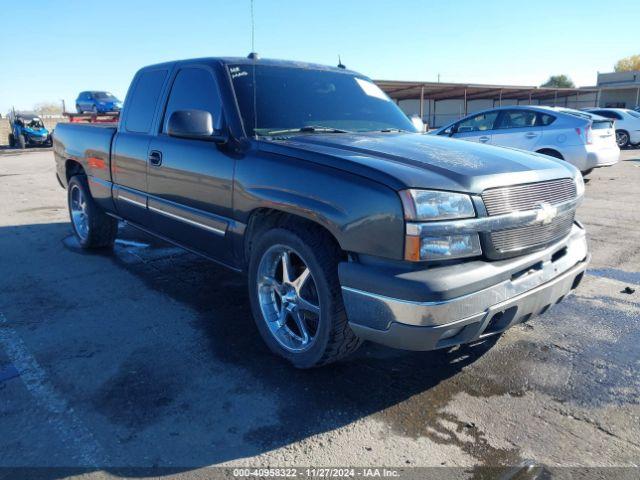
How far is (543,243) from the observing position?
9.64 feet

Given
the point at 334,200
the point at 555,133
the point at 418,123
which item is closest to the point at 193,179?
the point at 334,200

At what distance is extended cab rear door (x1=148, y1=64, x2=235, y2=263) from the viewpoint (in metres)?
3.61

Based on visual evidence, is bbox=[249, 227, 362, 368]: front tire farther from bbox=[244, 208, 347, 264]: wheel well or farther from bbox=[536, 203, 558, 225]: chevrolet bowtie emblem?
bbox=[536, 203, 558, 225]: chevrolet bowtie emblem

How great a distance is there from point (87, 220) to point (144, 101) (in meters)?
1.95

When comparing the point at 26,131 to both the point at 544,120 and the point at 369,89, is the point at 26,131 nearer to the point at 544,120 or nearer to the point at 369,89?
the point at 544,120

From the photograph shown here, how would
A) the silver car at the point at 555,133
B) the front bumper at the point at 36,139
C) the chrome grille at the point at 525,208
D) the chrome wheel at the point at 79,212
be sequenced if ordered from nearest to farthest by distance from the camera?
1. the chrome grille at the point at 525,208
2. the chrome wheel at the point at 79,212
3. the silver car at the point at 555,133
4. the front bumper at the point at 36,139

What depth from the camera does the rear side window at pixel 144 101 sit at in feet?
15.0

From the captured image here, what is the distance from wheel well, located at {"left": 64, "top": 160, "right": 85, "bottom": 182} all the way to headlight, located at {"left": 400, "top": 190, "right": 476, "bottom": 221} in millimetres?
4902

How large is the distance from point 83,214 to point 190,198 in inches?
115

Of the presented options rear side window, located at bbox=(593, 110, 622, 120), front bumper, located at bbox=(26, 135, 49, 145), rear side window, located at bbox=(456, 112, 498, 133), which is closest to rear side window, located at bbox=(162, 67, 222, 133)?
rear side window, located at bbox=(456, 112, 498, 133)

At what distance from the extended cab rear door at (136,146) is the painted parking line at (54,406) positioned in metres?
1.53

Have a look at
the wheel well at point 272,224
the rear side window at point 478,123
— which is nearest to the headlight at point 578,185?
the wheel well at point 272,224

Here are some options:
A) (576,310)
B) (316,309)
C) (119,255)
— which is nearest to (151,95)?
(119,255)

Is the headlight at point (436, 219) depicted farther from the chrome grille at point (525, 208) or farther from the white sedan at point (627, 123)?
the white sedan at point (627, 123)
